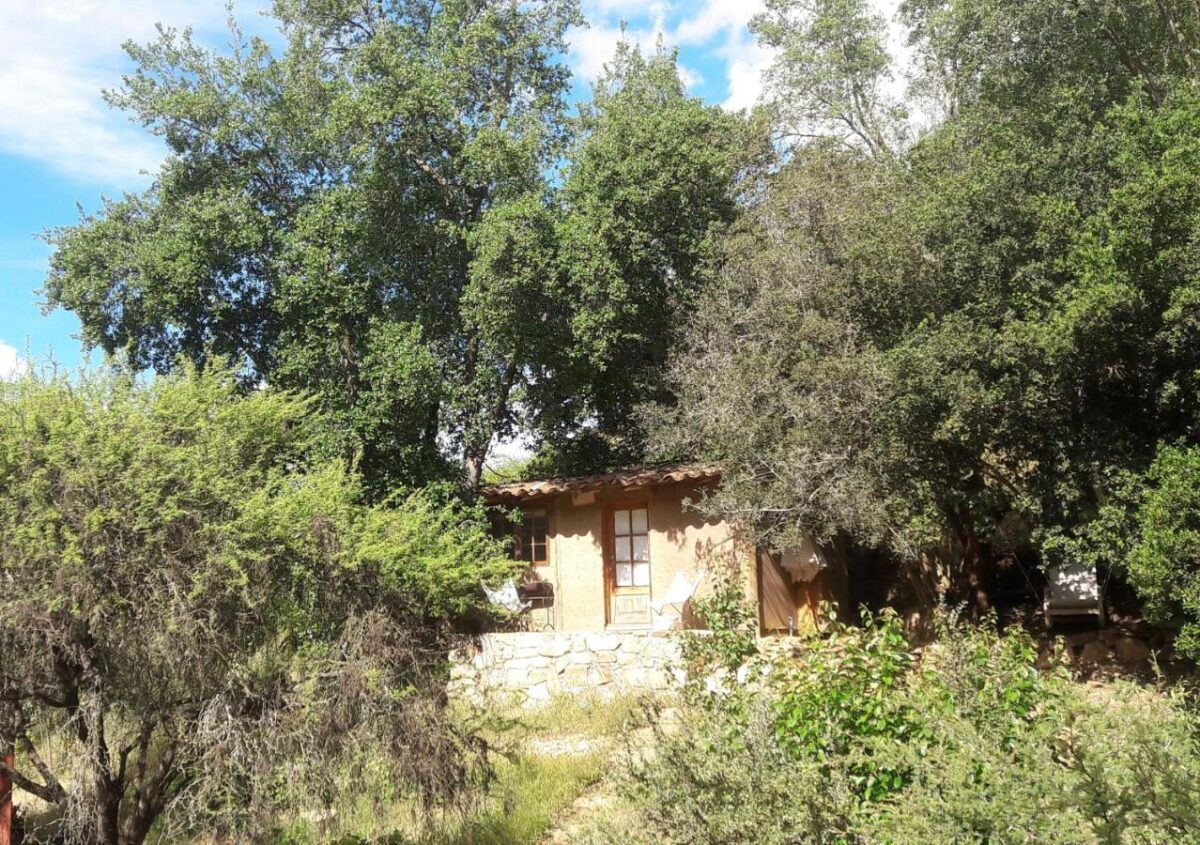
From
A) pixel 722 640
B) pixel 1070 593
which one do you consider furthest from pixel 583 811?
pixel 1070 593

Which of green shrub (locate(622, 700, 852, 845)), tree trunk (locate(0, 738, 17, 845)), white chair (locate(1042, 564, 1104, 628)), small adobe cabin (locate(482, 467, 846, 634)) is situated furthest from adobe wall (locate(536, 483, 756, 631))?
tree trunk (locate(0, 738, 17, 845))

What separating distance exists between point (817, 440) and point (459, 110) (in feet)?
32.2

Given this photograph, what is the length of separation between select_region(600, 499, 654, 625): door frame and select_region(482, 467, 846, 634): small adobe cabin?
17 mm

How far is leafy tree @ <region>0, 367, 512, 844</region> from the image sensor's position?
5.97 meters

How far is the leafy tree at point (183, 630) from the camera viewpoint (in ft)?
19.6

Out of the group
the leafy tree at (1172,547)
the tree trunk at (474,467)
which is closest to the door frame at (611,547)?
the tree trunk at (474,467)

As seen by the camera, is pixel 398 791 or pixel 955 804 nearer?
pixel 955 804

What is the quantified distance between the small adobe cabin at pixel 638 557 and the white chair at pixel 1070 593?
321 centimetres

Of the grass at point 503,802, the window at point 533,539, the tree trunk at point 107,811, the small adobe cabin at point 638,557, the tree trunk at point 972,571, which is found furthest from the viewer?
the window at point 533,539

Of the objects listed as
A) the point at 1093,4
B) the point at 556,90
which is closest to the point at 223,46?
the point at 556,90

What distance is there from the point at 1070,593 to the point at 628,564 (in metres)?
6.75

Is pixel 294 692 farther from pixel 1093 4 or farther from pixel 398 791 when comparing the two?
pixel 1093 4

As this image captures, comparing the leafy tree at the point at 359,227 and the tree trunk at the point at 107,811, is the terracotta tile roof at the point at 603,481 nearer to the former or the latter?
the leafy tree at the point at 359,227

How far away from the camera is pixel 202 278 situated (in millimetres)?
17266
